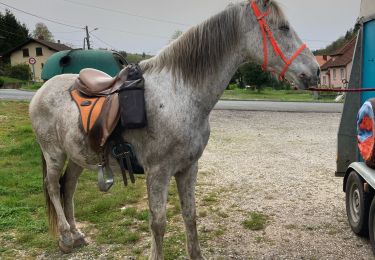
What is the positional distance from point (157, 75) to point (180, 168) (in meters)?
0.78

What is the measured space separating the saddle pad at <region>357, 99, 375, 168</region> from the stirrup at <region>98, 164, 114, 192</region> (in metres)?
2.35

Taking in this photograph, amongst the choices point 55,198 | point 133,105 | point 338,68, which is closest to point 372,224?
point 133,105

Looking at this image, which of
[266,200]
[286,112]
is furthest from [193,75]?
[286,112]

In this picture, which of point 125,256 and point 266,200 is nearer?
point 125,256

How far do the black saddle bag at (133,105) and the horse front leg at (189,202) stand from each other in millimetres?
692

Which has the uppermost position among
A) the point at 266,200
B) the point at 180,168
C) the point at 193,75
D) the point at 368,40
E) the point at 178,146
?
the point at 368,40

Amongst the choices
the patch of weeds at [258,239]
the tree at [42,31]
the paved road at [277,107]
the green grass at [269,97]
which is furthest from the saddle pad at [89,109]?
the tree at [42,31]

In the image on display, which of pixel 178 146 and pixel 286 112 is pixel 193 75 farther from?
pixel 286 112

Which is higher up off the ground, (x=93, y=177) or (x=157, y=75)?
(x=157, y=75)

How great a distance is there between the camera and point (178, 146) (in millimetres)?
2807

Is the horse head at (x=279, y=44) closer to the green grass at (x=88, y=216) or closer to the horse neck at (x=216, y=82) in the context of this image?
the horse neck at (x=216, y=82)

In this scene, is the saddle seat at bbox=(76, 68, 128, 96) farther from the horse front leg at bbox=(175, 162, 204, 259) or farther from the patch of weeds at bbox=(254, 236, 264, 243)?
the patch of weeds at bbox=(254, 236, 264, 243)

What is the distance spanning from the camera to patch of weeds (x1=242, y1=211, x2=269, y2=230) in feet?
14.1

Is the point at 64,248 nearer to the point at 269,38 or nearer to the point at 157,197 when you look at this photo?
the point at 157,197
